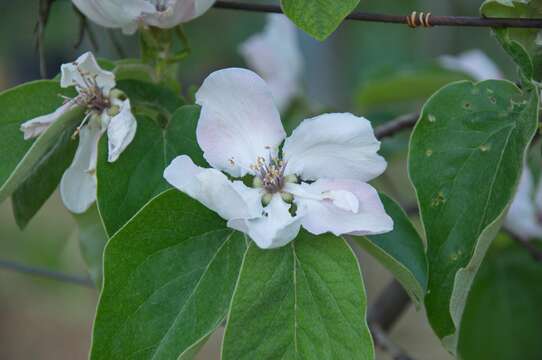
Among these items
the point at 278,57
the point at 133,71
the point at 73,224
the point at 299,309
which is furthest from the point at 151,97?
the point at 73,224

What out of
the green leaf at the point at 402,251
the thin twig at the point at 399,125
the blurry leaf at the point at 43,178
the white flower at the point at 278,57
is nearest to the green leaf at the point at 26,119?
the blurry leaf at the point at 43,178

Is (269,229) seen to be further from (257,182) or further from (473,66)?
(473,66)

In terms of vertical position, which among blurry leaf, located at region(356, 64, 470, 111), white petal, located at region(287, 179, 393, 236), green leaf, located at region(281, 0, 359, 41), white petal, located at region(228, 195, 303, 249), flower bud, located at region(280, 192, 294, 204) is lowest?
blurry leaf, located at region(356, 64, 470, 111)

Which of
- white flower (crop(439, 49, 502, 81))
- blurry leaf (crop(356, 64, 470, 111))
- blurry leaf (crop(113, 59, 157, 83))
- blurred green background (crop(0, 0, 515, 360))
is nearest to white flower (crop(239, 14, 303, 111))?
blurry leaf (crop(356, 64, 470, 111))

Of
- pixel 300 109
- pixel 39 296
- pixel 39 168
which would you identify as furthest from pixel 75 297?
pixel 39 168

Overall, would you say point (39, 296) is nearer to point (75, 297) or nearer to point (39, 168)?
point (75, 297)

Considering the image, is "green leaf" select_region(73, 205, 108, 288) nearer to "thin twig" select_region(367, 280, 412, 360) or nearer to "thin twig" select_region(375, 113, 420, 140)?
"thin twig" select_region(375, 113, 420, 140)
